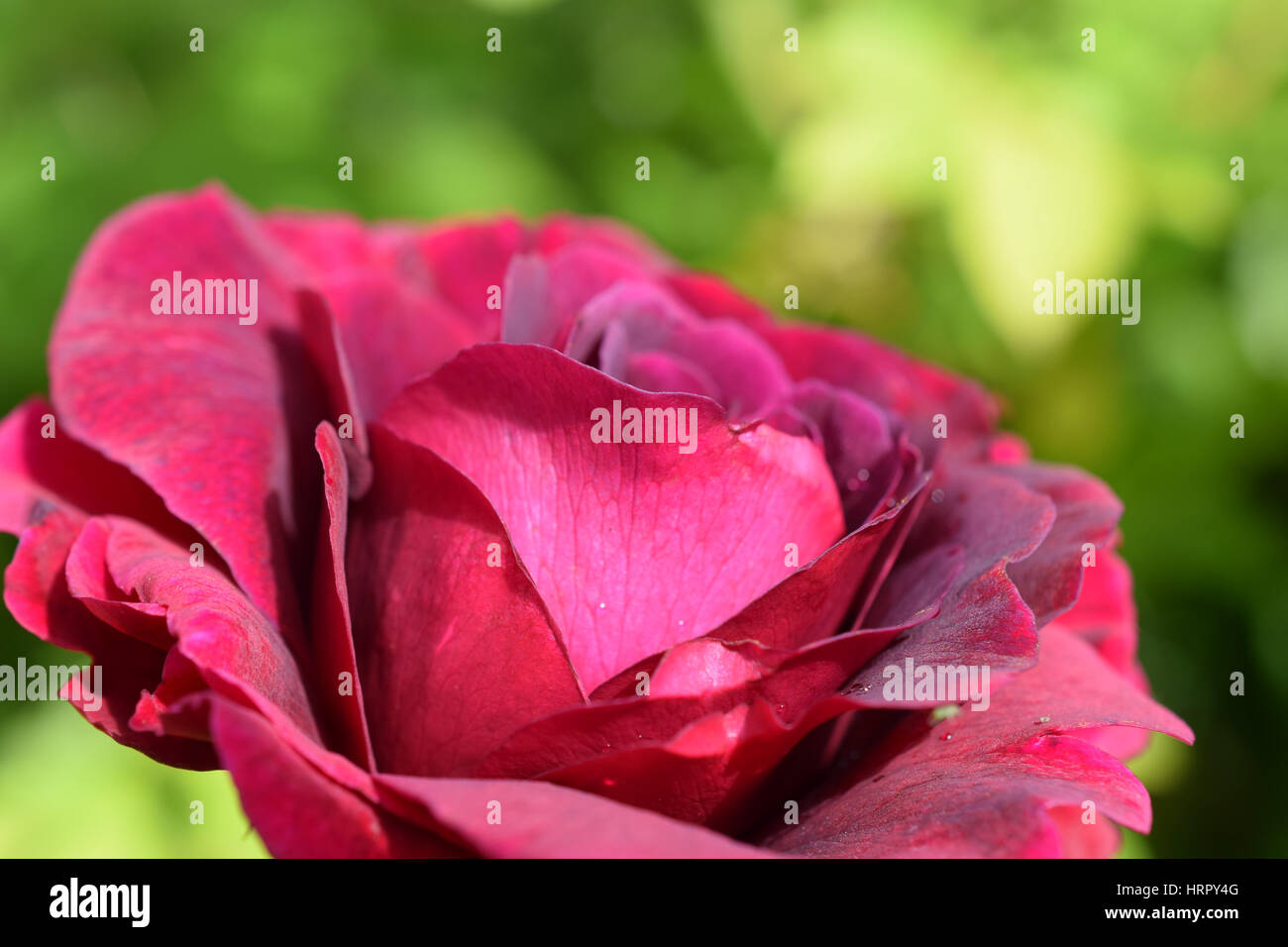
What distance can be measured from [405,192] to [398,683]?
1.52m

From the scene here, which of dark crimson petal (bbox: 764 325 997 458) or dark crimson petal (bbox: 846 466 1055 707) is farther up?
dark crimson petal (bbox: 764 325 997 458)

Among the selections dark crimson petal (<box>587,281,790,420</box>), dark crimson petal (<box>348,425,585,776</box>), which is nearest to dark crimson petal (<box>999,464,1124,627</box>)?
dark crimson petal (<box>587,281,790,420</box>)

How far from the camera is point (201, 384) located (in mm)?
960

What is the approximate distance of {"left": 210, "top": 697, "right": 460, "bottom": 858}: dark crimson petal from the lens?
24.6 inches

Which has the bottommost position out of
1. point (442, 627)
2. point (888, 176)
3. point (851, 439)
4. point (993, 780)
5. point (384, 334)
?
point (993, 780)

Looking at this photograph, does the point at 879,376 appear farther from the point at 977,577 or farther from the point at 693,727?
the point at 693,727

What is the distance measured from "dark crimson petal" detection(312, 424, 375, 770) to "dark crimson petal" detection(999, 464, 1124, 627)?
49 centimetres

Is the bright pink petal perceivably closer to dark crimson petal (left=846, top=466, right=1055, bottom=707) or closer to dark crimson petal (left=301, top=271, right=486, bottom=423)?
dark crimson petal (left=301, top=271, right=486, bottom=423)

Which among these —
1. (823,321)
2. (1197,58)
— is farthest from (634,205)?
(1197,58)

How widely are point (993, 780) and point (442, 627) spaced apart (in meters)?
0.39

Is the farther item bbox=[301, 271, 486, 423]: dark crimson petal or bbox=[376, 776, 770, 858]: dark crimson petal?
bbox=[301, 271, 486, 423]: dark crimson petal

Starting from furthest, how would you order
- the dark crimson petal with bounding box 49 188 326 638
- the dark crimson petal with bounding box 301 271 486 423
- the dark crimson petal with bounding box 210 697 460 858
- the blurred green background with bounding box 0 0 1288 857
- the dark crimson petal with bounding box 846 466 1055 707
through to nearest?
the blurred green background with bounding box 0 0 1288 857
the dark crimson petal with bounding box 301 271 486 423
the dark crimson petal with bounding box 49 188 326 638
the dark crimson petal with bounding box 846 466 1055 707
the dark crimson petal with bounding box 210 697 460 858

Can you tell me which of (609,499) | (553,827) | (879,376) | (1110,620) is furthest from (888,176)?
(553,827)

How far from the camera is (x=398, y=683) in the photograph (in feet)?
2.70
